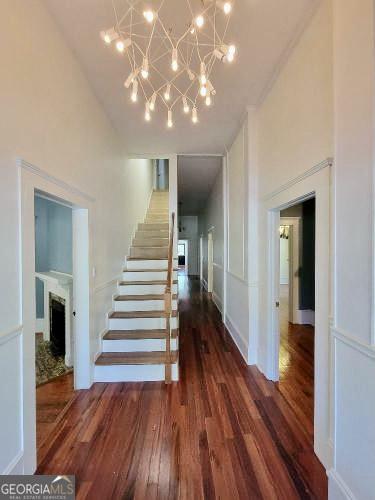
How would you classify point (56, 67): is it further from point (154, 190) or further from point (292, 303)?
point (154, 190)

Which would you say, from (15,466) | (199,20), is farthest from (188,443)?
(199,20)

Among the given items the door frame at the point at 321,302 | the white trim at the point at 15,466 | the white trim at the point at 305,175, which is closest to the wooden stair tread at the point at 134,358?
the white trim at the point at 15,466

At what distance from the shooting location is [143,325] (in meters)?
3.50

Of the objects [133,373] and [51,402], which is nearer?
[51,402]

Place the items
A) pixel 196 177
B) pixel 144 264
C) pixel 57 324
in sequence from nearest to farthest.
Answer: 1. pixel 57 324
2. pixel 144 264
3. pixel 196 177

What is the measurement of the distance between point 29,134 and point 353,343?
2.19 m

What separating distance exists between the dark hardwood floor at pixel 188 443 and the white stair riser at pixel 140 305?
0.99 m

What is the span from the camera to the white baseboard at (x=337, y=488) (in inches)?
54.8

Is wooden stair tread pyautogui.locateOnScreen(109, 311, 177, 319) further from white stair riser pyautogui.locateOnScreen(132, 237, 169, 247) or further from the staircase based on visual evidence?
white stair riser pyautogui.locateOnScreen(132, 237, 169, 247)

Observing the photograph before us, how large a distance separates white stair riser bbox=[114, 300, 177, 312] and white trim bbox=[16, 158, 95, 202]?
5.36ft

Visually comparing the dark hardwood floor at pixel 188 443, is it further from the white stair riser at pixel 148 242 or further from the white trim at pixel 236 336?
the white stair riser at pixel 148 242

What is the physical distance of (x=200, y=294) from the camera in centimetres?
836

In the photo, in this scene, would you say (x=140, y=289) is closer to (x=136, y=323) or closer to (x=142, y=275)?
(x=142, y=275)

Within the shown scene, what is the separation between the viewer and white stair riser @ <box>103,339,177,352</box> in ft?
10.6
